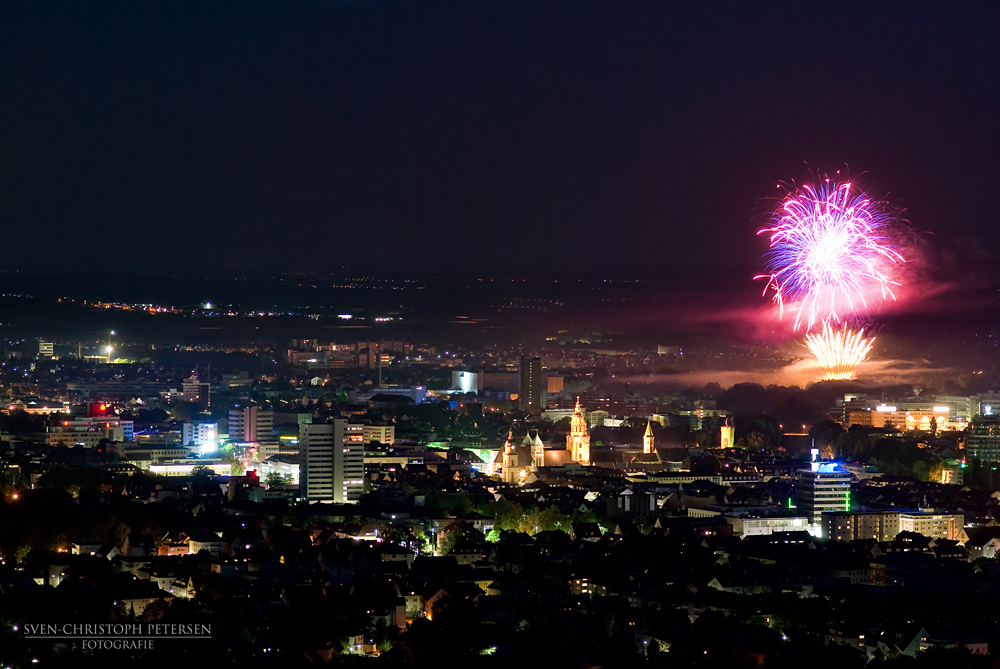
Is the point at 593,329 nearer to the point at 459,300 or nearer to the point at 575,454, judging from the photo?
the point at 459,300

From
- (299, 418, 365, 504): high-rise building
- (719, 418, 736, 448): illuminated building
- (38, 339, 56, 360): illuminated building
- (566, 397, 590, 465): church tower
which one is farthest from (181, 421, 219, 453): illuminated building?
(38, 339, 56, 360): illuminated building

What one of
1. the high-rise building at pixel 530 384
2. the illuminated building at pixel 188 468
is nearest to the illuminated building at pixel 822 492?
the illuminated building at pixel 188 468

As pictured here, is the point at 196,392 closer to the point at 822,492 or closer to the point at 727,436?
the point at 727,436

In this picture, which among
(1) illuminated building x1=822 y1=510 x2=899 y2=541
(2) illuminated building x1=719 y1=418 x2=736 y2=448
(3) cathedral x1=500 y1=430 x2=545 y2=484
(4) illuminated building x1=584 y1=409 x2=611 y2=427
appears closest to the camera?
(1) illuminated building x1=822 y1=510 x2=899 y2=541

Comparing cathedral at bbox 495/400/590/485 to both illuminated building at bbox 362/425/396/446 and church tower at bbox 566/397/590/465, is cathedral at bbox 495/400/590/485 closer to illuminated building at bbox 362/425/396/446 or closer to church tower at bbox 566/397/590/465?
church tower at bbox 566/397/590/465

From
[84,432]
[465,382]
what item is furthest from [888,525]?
[465,382]

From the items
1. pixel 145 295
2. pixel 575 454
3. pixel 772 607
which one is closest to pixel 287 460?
pixel 575 454

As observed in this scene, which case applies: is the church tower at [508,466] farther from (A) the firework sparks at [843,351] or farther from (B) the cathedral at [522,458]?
(A) the firework sparks at [843,351]
